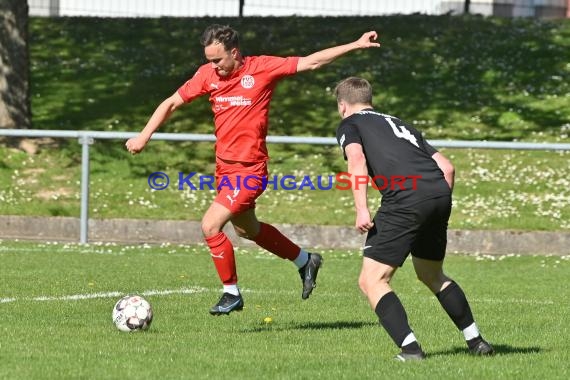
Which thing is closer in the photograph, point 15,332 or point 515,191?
point 15,332

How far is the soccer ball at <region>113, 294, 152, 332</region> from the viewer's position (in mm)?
8844

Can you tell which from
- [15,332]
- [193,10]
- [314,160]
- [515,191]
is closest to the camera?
[15,332]

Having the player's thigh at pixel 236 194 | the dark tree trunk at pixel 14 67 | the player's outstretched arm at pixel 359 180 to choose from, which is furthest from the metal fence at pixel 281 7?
the player's outstretched arm at pixel 359 180

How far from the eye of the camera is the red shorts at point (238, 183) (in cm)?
959

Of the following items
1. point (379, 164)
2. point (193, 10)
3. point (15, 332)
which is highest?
point (379, 164)

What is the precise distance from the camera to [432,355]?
25.6 ft

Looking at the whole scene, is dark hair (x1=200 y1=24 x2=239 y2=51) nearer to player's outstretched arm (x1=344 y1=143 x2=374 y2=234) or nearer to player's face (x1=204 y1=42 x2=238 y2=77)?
player's face (x1=204 y1=42 x2=238 y2=77)

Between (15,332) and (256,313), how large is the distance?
2.33 meters

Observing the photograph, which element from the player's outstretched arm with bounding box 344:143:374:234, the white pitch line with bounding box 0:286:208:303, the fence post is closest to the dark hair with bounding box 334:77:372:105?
the player's outstretched arm with bounding box 344:143:374:234

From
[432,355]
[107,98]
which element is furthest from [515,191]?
[432,355]

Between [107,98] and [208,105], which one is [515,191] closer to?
[208,105]

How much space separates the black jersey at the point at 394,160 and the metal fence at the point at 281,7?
2339cm

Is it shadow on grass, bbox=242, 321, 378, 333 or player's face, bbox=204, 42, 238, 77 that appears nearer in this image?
shadow on grass, bbox=242, 321, 378, 333

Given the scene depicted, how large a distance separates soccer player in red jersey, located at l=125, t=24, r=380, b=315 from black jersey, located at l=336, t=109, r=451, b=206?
1900 millimetres
